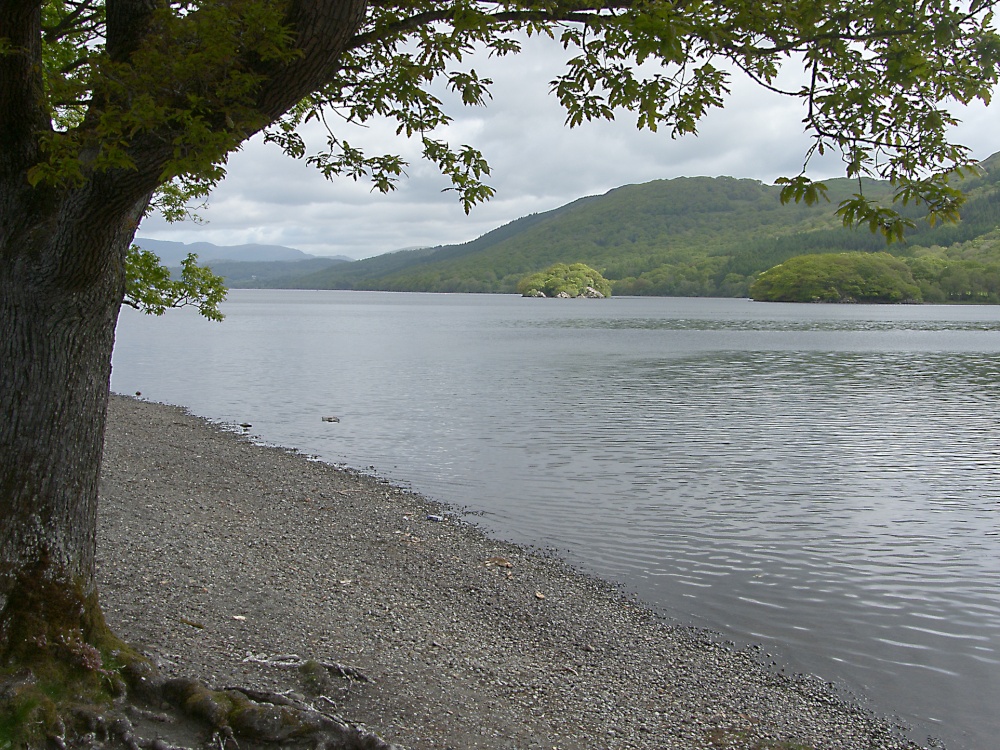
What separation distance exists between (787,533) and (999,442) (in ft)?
54.4

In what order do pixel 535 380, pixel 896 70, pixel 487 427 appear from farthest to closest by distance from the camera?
1. pixel 535 380
2. pixel 487 427
3. pixel 896 70

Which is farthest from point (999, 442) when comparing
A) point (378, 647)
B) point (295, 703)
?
point (295, 703)

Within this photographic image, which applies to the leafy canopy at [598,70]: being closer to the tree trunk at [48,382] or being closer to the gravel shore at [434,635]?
the tree trunk at [48,382]

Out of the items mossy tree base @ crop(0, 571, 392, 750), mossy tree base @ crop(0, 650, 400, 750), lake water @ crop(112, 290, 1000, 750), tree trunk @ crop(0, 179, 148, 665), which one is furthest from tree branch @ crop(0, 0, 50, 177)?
lake water @ crop(112, 290, 1000, 750)

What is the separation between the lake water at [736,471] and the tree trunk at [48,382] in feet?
31.0

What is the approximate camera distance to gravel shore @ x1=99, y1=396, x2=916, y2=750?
27.1 feet

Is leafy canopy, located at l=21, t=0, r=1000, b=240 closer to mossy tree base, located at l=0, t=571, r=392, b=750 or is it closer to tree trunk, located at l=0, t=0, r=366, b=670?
tree trunk, located at l=0, t=0, r=366, b=670

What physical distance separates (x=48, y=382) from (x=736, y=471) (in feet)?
69.9

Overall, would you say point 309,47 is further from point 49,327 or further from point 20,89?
point 49,327

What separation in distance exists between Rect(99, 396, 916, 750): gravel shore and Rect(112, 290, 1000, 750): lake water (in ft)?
4.21

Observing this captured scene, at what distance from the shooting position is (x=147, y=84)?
5449 mm

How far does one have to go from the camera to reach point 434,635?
34.8 feet

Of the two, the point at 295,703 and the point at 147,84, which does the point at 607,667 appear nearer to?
the point at 295,703

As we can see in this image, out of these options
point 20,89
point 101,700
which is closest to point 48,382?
point 20,89
